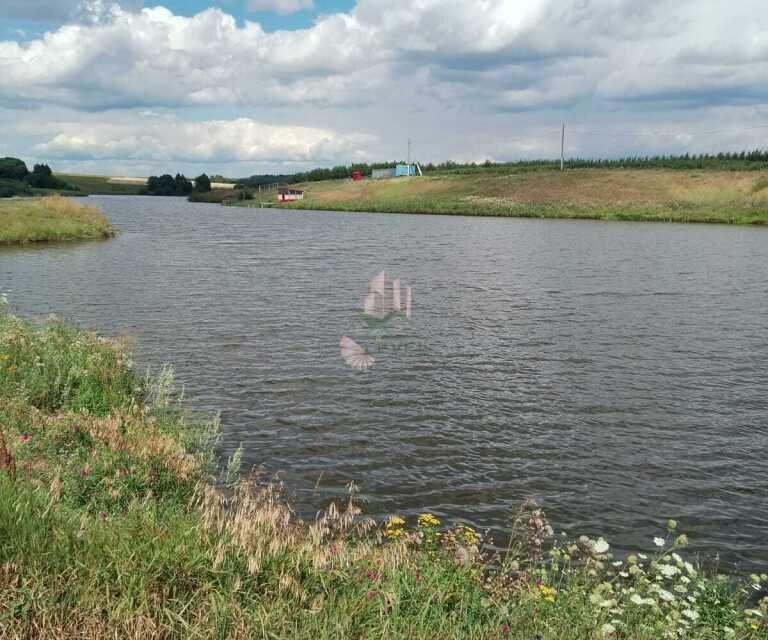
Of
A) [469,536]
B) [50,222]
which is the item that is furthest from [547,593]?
[50,222]

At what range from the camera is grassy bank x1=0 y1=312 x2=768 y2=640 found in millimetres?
4707

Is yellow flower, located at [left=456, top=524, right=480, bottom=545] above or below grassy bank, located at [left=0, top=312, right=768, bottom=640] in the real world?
below

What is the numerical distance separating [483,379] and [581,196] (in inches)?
3908

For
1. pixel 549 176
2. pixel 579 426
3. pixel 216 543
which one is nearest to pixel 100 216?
pixel 579 426

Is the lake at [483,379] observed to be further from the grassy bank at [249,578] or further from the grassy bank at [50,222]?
the grassy bank at [50,222]

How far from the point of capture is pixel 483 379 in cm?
1567

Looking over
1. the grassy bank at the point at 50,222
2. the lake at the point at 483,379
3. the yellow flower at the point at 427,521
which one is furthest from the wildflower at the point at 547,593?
the grassy bank at the point at 50,222

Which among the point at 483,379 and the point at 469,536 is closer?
the point at 469,536

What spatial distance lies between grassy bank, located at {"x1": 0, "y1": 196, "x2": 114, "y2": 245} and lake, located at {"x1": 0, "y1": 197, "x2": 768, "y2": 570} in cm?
940

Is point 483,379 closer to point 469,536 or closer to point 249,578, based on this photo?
point 469,536

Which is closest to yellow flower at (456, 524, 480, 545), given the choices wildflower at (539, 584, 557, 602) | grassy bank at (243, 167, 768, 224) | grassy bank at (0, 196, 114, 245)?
wildflower at (539, 584, 557, 602)

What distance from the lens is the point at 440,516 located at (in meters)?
9.24

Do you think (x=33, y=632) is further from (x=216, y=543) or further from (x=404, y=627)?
(x=404, y=627)

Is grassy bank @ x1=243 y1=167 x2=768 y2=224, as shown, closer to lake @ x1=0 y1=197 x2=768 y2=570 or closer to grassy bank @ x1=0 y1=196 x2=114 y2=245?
lake @ x1=0 y1=197 x2=768 y2=570
